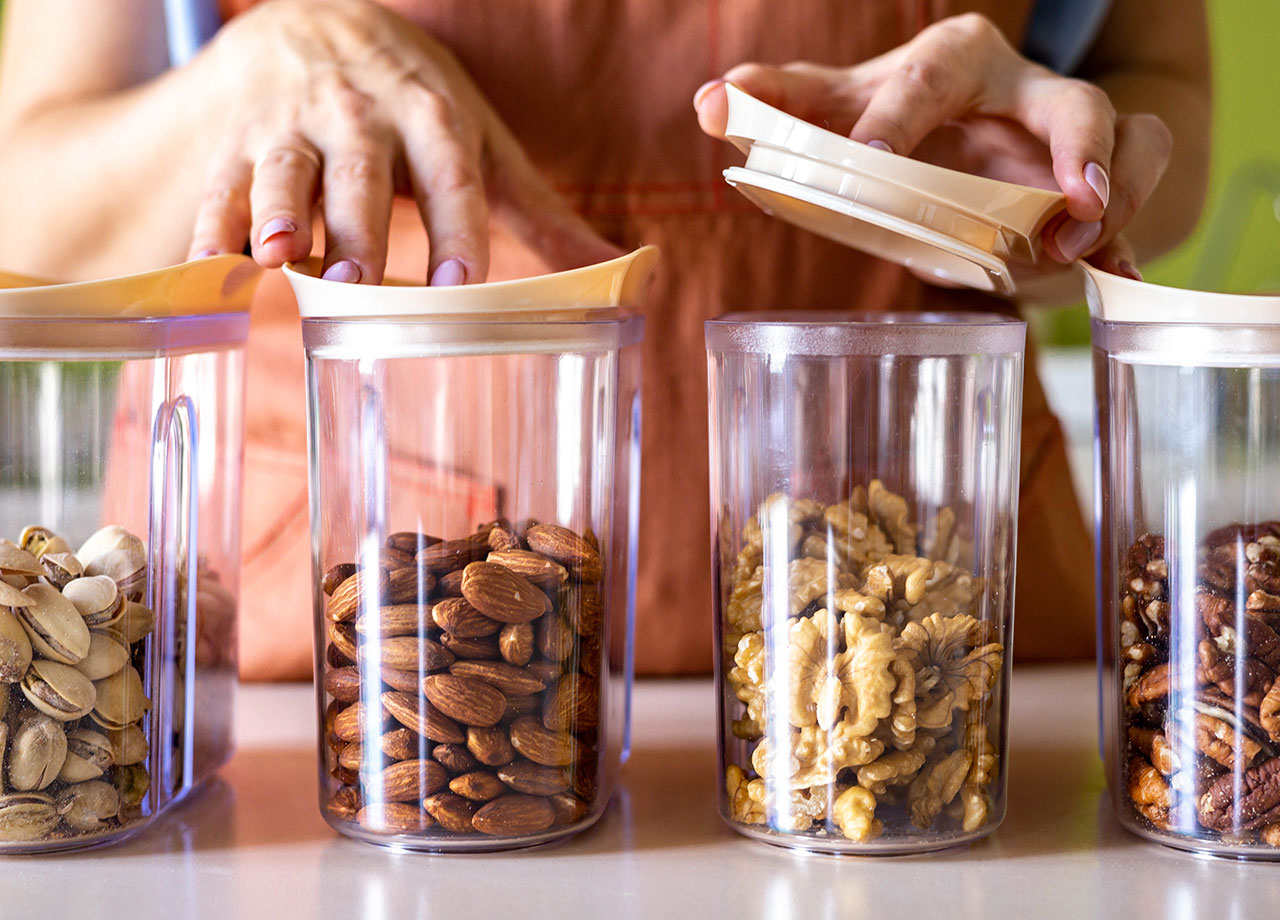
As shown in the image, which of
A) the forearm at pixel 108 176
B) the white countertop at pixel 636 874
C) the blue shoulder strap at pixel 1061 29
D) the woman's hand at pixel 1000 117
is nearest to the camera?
the white countertop at pixel 636 874

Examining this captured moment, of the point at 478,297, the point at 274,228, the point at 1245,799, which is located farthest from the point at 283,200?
the point at 1245,799

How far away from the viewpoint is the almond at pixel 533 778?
51 centimetres

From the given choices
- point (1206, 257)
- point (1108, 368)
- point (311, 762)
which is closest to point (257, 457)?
point (311, 762)

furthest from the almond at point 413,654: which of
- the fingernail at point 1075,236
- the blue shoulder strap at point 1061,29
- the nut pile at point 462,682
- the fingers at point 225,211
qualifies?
the blue shoulder strap at point 1061,29

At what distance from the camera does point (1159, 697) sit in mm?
522

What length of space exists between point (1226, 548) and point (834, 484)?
158 millimetres

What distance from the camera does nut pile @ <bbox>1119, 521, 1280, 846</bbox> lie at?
495mm

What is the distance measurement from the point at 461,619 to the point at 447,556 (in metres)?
0.03

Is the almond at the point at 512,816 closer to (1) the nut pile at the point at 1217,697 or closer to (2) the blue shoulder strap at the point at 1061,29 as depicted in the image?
(1) the nut pile at the point at 1217,697

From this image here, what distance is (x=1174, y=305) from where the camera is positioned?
19.9 inches

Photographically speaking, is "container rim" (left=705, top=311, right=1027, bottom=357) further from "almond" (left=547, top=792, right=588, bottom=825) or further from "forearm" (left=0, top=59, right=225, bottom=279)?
"forearm" (left=0, top=59, right=225, bottom=279)

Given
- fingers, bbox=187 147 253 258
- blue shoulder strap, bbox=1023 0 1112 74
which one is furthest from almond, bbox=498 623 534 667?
blue shoulder strap, bbox=1023 0 1112 74

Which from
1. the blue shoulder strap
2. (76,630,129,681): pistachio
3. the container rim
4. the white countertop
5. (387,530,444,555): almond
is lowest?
the white countertop

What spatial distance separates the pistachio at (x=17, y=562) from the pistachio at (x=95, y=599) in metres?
0.01
